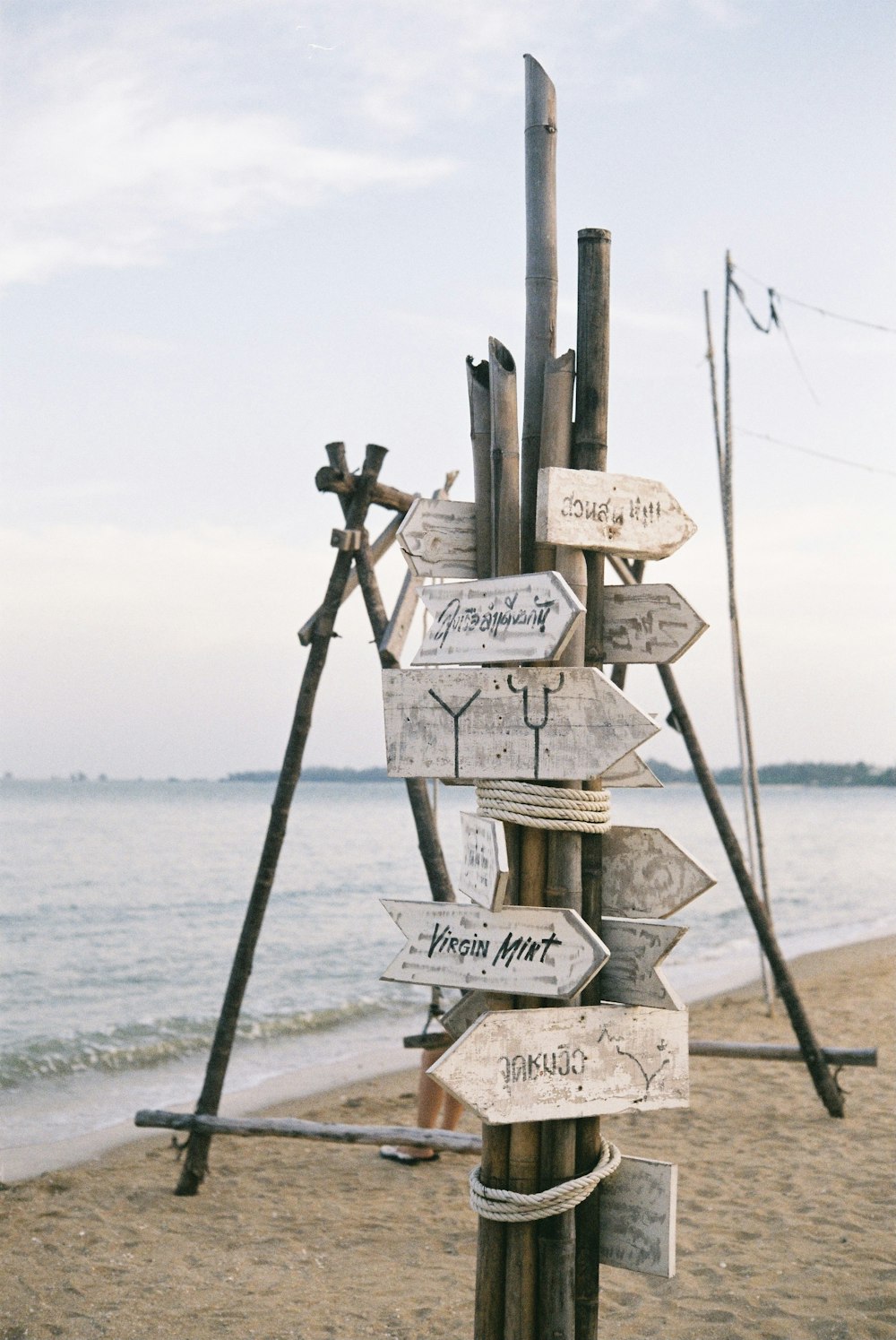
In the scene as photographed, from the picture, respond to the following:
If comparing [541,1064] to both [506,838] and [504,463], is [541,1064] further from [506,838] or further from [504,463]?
[504,463]

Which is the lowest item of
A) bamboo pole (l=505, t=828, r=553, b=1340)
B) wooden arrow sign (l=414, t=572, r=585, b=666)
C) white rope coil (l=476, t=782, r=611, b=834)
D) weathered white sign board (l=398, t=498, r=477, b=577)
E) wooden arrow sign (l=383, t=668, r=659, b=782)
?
bamboo pole (l=505, t=828, r=553, b=1340)

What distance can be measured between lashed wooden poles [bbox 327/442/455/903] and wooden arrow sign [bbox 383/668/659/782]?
2647 mm

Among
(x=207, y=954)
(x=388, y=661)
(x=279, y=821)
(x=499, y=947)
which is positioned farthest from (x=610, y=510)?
(x=207, y=954)

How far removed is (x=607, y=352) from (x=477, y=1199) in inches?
79.7

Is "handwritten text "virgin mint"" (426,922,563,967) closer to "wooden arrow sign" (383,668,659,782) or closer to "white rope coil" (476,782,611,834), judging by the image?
"white rope coil" (476,782,611,834)

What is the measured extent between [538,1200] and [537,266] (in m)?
2.19

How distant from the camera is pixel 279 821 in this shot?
5.41 meters

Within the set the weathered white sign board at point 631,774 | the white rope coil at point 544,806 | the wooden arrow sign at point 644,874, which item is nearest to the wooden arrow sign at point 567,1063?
the wooden arrow sign at point 644,874

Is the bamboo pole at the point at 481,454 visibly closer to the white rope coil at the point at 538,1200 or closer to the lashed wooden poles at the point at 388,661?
the white rope coil at the point at 538,1200

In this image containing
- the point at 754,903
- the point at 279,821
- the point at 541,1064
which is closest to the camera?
the point at 541,1064

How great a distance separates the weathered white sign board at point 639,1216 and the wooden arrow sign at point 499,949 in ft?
1.82

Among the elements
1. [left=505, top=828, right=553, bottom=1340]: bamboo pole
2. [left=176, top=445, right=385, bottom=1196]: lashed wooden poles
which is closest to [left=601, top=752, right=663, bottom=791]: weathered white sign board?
[left=505, top=828, right=553, bottom=1340]: bamboo pole

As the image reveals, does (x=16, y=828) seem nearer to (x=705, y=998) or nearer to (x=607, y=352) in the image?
(x=705, y=998)

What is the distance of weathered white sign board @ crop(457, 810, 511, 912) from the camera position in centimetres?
244
